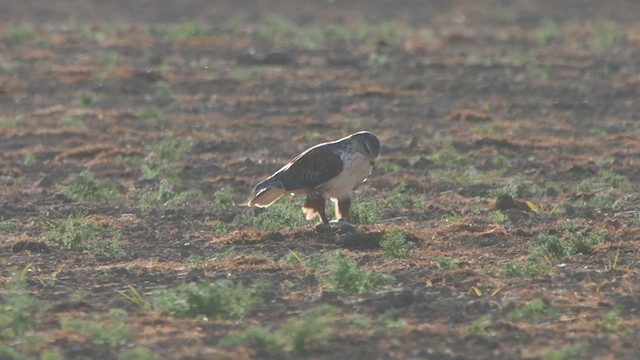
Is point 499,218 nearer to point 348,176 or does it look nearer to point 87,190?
point 348,176

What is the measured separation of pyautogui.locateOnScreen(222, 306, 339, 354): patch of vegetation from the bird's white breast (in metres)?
3.91

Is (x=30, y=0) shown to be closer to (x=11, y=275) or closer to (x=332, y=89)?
Result: (x=332, y=89)

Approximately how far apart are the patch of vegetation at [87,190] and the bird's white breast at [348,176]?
2.85 m

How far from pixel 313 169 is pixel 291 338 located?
4.05 meters

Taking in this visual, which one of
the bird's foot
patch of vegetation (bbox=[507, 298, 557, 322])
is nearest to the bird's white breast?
the bird's foot

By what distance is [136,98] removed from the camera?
884 inches

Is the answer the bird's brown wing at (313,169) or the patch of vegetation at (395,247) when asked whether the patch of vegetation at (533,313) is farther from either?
the bird's brown wing at (313,169)

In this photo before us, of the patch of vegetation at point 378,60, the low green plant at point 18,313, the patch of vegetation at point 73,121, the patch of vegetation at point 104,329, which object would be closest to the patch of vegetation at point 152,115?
the patch of vegetation at point 73,121

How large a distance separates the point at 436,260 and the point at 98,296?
2.41 metres

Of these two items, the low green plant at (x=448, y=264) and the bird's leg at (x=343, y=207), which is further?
the bird's leg at (x=343, y=207)

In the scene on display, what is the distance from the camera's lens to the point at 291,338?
27.0 ft

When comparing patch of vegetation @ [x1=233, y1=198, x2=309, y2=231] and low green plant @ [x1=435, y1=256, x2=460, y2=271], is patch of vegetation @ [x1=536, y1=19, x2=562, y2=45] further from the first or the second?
low green plant @ [x1=435, y1=256, x2=460, y2=271]

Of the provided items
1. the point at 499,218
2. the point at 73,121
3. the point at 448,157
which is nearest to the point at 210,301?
the point at 499,218

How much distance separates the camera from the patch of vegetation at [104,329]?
835 cm
